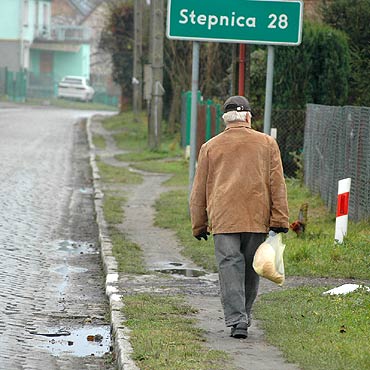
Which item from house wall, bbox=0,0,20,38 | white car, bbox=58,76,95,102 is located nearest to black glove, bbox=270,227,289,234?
white car, bbox=58,76,95,102

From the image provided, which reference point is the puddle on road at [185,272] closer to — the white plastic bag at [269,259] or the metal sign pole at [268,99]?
the metal sign pole at [268,99]

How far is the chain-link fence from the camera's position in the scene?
1413cm

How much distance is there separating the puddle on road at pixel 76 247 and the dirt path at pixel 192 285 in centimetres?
58

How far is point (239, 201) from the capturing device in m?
8.30

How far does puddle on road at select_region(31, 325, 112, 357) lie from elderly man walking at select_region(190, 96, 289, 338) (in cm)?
99

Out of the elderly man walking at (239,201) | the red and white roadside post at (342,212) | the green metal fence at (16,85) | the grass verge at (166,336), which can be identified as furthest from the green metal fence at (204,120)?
the green metal fence at (16,85)

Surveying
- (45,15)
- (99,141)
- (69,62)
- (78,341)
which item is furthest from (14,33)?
(78,341)

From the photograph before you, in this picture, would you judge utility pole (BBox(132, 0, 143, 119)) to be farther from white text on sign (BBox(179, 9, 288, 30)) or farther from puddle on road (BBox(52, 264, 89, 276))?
puddle on road (BBox(52, 264, 89, 276))

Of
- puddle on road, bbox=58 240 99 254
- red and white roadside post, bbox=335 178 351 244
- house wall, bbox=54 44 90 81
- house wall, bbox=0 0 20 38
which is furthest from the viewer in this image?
house wall, bbox=54 44 90 81

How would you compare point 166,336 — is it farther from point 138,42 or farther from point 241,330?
point 138,42

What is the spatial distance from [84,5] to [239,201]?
95.7m

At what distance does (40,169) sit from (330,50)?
680 centimetres

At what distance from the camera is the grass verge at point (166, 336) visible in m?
7.22

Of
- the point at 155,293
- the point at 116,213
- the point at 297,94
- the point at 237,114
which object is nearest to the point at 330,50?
the point at 297,94
